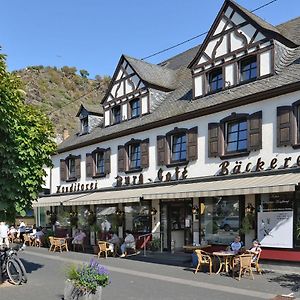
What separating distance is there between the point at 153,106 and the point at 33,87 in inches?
2079

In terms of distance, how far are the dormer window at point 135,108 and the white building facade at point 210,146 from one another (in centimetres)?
6

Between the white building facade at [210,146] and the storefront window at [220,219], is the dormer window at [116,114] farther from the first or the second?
the storefront window at [220,219]

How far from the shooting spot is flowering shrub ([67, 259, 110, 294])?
30.0ft

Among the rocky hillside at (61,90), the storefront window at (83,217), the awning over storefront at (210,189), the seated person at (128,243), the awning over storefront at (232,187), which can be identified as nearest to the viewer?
the awning over storefront at (232,187)

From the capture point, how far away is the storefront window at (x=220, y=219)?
1675 cm

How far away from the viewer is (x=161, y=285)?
12.3 metres

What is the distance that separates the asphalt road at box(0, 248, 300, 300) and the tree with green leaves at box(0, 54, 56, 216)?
253 centimetres

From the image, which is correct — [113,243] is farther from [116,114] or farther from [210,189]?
[116,114]

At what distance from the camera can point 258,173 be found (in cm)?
1543

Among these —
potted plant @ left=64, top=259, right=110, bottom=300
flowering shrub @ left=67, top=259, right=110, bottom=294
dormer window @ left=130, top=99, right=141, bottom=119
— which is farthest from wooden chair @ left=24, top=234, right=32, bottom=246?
flowering shrub @ left=67, top=259, right=110, bottom=294

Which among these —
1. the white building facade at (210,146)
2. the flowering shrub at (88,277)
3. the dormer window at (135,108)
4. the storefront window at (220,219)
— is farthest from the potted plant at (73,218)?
the flowering shrub at (88,277)

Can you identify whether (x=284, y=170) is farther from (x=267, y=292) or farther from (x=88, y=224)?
(x=88, y=224)

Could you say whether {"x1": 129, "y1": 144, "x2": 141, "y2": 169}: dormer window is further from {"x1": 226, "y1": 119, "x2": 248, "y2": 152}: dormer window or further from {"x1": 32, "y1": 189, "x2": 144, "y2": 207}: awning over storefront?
{"x1": 226, "y1": 119, "x2": 248, "y2": 152}: dormer window

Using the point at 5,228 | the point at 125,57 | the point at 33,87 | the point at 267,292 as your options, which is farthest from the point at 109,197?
the point at 33,87
